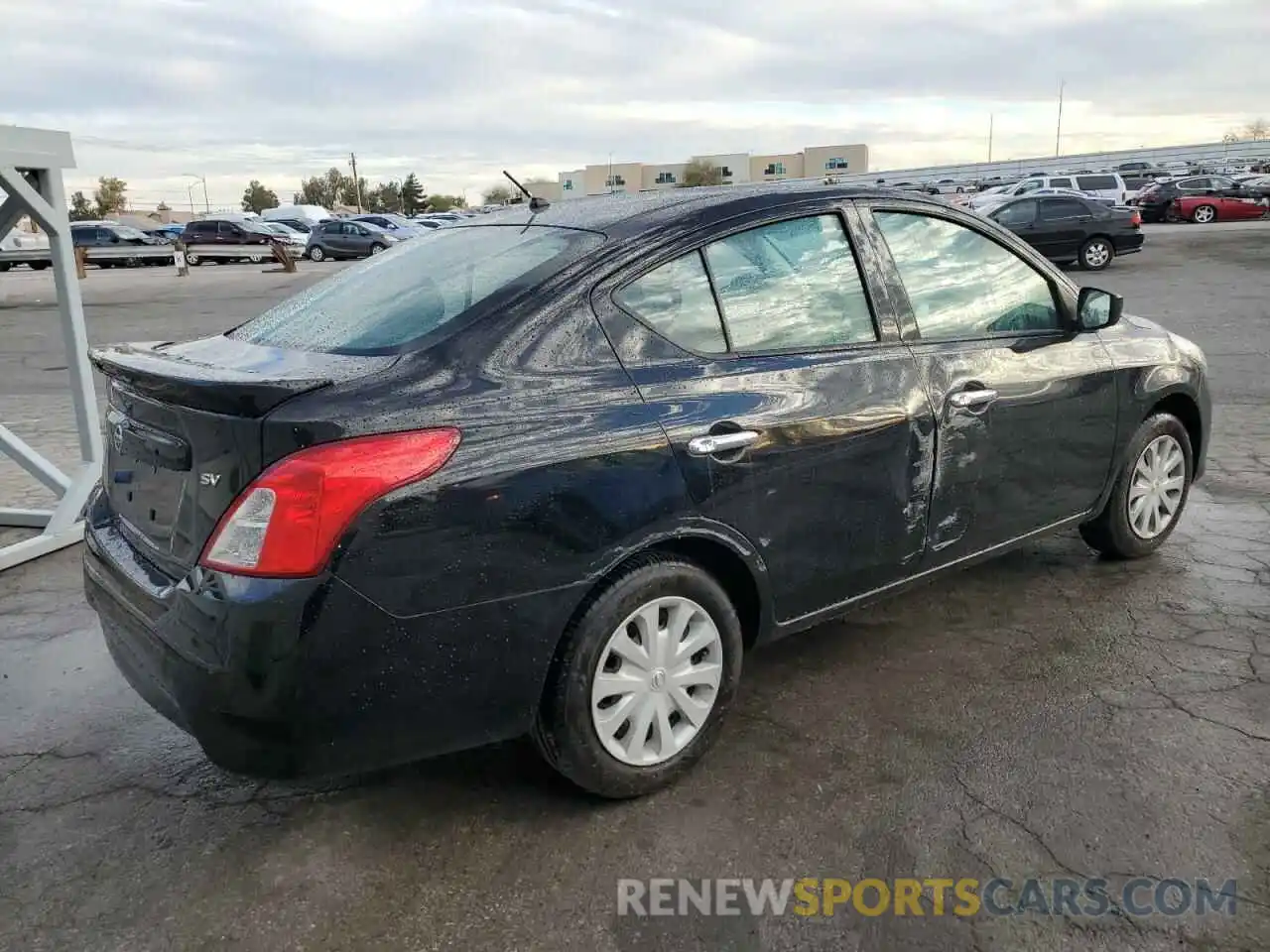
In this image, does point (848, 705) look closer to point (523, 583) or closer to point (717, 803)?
point (717, 803)

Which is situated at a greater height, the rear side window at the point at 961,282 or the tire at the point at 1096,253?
the rear side window at the point at 961,282

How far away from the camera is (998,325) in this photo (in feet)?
12.5

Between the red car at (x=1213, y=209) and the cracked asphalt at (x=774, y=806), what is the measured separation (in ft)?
123

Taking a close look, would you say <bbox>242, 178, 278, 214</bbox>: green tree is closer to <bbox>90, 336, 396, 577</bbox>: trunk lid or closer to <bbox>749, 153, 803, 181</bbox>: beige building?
<bbox>749, 153, 803, 181</bbox>: beige building

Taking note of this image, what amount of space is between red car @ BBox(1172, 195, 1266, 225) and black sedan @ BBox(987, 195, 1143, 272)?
18.2m

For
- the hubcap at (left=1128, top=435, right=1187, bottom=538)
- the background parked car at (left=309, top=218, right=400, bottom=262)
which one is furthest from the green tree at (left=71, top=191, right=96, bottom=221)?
the hubcap at (left=1128, top=435, right=1187, bottom=538)

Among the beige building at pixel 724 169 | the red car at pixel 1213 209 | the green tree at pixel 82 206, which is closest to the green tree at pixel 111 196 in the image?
the green tree at pixel 82 206

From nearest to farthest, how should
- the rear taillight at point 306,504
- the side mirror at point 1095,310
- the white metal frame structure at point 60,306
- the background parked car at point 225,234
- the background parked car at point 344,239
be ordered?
the rear taillight at point 306,504 → the side mirror at point 1095,310 → the white metal frame structure at point 60,306 → the background parked car at point 344,239 → the background parked car at point 225,234

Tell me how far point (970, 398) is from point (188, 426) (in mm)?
2501

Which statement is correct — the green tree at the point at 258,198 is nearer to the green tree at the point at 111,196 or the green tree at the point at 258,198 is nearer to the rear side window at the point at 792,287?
the green tree at the point at 111,196

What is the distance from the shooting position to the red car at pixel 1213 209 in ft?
118

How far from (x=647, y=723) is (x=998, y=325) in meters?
2.09

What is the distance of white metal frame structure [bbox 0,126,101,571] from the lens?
4938 mm

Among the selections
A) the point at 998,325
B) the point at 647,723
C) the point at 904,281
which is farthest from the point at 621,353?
the point at 998,325
